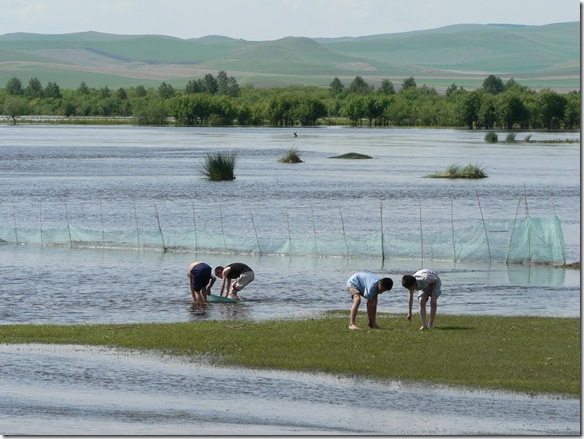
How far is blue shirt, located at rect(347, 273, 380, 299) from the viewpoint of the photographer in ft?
85.8

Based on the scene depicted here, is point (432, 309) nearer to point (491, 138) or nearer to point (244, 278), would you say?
point (244, 278)

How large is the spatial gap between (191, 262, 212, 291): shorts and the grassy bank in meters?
3.38

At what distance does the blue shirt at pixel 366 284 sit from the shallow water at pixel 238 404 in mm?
3761

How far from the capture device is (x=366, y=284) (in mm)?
26281

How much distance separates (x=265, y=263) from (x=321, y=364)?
2139cm

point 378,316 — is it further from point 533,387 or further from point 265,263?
point 265,263

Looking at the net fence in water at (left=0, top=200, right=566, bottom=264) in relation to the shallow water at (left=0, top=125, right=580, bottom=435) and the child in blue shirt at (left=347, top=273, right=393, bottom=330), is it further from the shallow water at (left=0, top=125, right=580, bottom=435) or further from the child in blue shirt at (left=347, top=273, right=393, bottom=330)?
the child in blue shirt at (left=347, top=273, right=393, bottom=330)

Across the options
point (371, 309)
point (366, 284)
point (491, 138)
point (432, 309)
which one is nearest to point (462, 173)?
point (491, 138)

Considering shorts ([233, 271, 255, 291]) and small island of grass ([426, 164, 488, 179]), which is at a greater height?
shorts ([233, 271, 255, 291])

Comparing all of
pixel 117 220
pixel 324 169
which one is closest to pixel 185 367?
pixel 117 220

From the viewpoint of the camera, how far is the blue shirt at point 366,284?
26.2 meters

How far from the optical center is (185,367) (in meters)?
23.8

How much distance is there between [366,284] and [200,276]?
7.50 m

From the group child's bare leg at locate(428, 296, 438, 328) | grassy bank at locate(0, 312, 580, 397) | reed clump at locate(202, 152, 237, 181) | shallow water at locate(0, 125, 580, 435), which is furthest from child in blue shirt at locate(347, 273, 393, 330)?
reed clump at locate(202, 152, 237, 181)
